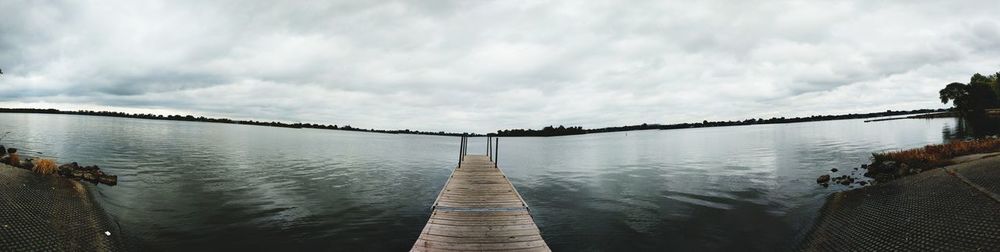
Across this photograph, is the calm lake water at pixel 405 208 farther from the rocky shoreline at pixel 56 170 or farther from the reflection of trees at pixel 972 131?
the reflection of trees at pixel 972 131

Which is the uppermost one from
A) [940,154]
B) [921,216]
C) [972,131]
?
[972,131]

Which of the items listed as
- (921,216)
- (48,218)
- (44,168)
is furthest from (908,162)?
(44,168)

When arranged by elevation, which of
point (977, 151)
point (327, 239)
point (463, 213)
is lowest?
point (327, 239)

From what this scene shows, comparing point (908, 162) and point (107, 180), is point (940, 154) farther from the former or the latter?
point (107, 180)

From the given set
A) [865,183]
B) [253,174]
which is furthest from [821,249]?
[253,174]

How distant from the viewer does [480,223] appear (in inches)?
526

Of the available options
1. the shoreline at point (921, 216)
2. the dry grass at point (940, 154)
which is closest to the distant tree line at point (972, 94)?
the dry grass at point (940, 154)

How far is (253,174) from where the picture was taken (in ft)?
105

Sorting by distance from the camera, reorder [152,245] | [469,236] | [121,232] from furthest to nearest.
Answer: [121,232] → [152,245] → [469,236]

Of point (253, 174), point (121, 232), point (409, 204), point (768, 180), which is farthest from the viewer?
point (253, 174)

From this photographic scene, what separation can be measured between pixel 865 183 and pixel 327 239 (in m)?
28.9

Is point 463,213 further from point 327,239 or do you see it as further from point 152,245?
point 152,245

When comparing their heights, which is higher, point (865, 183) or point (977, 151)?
point (977, 151)

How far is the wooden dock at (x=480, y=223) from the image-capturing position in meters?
11.1
